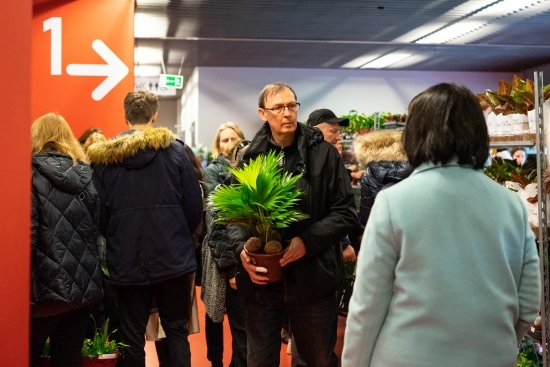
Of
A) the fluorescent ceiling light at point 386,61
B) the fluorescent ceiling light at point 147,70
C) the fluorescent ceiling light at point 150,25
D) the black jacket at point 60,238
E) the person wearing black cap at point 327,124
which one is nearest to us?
the black jacket at point 60,238

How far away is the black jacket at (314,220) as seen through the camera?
303 cm

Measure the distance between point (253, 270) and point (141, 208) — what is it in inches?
42.8

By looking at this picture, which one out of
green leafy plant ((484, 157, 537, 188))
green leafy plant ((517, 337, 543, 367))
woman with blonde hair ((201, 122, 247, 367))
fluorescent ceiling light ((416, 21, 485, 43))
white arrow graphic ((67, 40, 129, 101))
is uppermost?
fluorescent ceiling light ((416, 21, 485, 43))

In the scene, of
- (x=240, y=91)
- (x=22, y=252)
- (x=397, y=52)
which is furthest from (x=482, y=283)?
(x=240, y=91)

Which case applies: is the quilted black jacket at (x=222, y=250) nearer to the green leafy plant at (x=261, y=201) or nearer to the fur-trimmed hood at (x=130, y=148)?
the fur-trimmed hood at (x=130, y=148)

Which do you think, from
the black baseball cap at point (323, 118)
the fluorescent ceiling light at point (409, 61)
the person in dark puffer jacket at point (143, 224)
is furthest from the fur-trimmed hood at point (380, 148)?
the fluorescent ceiling light at point (409, 61)

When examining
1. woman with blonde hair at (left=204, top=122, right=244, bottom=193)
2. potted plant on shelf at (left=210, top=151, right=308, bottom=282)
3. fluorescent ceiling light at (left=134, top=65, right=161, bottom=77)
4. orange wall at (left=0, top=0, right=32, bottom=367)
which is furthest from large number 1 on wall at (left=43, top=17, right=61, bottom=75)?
fluorescent ceiling light at (left=134, top=65, right=161, bottom=77)

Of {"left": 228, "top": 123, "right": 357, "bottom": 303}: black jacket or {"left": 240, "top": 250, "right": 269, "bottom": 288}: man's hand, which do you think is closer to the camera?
{"left": 240, "top": 250, "right": 269, "bottom": 288}: man's hand

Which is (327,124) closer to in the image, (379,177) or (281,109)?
(379,177)

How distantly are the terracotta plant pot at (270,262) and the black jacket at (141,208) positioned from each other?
0.98 meters

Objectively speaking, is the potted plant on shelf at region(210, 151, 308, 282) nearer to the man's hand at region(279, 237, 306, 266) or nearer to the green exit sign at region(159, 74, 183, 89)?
the man's hand at region(279, 237, 306, 266)

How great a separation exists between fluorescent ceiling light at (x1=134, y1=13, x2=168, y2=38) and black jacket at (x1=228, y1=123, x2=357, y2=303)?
25.1 ft

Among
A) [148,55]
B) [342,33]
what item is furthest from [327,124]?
[148,55]

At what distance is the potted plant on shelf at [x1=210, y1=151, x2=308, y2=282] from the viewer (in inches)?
111
